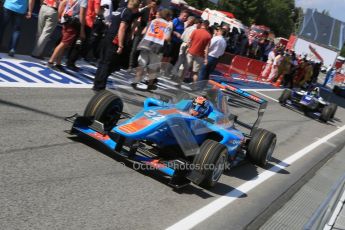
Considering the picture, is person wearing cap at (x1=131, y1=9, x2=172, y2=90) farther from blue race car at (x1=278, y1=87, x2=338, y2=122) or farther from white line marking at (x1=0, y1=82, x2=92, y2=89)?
blue race car at (x1=278, y1=87, x2=338, y2=122)

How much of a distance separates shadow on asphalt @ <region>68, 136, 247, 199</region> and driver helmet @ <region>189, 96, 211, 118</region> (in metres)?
0.92

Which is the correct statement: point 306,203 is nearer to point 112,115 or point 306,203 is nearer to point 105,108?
point 112,115

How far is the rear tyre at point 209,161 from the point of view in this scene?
5.98m

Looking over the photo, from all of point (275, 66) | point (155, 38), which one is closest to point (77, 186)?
point (155, 38)

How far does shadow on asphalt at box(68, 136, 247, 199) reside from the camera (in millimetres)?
6133

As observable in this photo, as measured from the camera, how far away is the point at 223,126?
7.18 meters

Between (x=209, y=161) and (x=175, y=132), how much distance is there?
0.51m

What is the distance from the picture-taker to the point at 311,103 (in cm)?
1722

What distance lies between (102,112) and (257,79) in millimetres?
20099

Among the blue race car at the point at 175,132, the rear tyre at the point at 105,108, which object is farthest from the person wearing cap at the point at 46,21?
the rear tyre at the point at 105,108

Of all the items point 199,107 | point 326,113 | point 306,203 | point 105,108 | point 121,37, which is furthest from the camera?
point 326,113

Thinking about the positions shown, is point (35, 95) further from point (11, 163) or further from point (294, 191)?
point (294, 191)

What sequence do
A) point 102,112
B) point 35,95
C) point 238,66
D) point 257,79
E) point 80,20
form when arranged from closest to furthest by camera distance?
point 102,112, point 35,95, point 80,20, point 238,66, point 257,79

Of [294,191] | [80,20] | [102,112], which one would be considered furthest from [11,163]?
[80,20]
